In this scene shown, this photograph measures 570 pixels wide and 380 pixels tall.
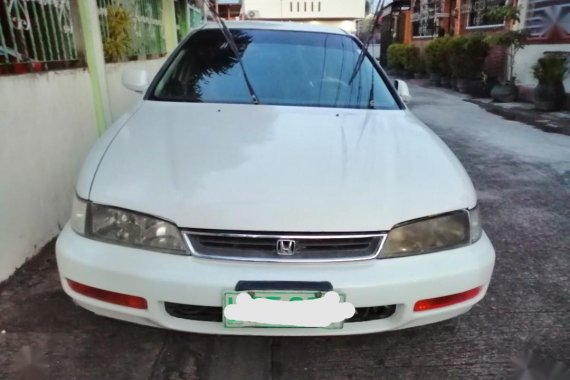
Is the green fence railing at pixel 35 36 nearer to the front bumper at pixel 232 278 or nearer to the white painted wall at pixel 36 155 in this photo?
the white painted wall at pixel 36 155

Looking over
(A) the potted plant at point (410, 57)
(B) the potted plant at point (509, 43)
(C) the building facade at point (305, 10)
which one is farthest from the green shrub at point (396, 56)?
(B) the potted plant at point (509, 43)

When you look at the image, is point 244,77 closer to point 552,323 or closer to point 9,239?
point 9,239

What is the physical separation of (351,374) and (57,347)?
1.28 m

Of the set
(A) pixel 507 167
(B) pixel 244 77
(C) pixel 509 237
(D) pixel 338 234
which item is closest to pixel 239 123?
(B) pixel 244 77

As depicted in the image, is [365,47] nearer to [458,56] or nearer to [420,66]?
[458,56]

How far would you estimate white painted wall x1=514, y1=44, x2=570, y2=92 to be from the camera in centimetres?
916

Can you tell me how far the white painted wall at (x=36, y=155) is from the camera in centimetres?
255

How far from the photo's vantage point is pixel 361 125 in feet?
7.82

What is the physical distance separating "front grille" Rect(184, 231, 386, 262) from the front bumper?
0.09 ft

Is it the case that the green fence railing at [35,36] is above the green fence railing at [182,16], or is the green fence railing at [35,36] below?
below

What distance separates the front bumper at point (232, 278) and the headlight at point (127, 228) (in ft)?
0.10

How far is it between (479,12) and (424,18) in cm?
471

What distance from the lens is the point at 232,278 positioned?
5.32ft

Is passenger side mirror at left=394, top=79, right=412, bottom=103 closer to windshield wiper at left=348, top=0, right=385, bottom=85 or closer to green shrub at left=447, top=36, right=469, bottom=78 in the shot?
windshield wiper at left=348, top=0, right=385, bottom=85
